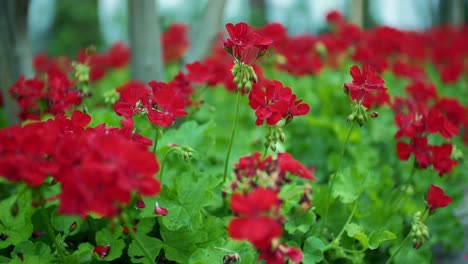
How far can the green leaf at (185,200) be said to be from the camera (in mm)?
1645

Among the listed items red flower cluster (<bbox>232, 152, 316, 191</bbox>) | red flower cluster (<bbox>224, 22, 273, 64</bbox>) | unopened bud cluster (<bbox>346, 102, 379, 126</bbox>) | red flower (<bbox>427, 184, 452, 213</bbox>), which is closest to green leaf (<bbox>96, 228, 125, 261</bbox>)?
red flower cluster (<bbox>232, 152, 316, 191</bbox>)

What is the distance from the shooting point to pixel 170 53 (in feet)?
18.0

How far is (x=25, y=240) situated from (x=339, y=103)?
8.31 feet

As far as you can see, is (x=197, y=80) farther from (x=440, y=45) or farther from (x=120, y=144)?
(x=440, y=45)

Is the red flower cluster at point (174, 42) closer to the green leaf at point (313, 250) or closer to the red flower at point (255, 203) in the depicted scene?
the green leaf at point (313, 250)

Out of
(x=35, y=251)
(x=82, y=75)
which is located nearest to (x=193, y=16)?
(x=82, y=75)

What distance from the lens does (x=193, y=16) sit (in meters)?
13.6

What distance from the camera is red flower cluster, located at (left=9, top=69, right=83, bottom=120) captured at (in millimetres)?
2004

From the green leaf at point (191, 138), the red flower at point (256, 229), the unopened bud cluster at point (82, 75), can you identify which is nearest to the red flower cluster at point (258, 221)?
the red flower at point (256, 229)

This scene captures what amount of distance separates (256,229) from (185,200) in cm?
77

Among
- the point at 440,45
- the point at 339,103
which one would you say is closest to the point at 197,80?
the point at 339,103

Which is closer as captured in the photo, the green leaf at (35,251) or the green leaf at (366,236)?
the green leaf at (35,251)

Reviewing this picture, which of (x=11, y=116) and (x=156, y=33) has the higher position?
(x=156, y=33)

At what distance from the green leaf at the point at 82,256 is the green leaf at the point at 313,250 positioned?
696mm
